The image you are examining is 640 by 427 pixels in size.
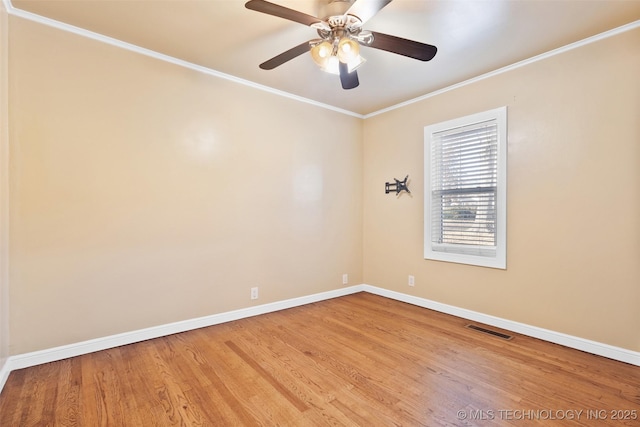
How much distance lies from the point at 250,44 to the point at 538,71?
8.72 feet

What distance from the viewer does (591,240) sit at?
2.56m

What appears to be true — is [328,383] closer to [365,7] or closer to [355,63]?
[355,63]

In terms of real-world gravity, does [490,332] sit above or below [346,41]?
below

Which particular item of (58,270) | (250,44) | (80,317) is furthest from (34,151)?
(250,44)

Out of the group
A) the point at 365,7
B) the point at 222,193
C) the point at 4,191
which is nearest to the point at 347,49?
the point at 365,7

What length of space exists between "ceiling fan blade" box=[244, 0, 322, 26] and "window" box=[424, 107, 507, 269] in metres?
2.23

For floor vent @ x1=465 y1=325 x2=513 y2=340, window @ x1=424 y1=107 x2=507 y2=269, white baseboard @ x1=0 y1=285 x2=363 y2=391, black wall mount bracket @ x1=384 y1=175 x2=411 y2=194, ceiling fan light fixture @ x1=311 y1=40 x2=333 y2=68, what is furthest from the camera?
black wall mount bracket @ x1=384 y1=175 x2=411 y2=194

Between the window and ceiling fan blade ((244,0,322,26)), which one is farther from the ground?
ceiling fan blade ((244,0,322,26))

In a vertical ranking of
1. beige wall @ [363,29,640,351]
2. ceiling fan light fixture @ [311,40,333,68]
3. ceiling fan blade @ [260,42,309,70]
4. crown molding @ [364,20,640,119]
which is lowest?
beige wall @ [363,29,640,351]

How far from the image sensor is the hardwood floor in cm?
177

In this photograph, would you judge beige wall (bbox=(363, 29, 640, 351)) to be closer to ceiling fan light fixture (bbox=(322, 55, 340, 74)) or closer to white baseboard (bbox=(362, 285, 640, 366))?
white baseboard (bbox=(362, 285, 640, 366))

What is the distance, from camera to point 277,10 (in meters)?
1.72

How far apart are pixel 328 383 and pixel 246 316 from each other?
1542 millimetres

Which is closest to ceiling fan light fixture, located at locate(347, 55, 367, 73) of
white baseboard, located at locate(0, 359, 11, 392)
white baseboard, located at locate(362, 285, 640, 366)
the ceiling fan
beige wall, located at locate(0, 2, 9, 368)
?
the ceiling fan
